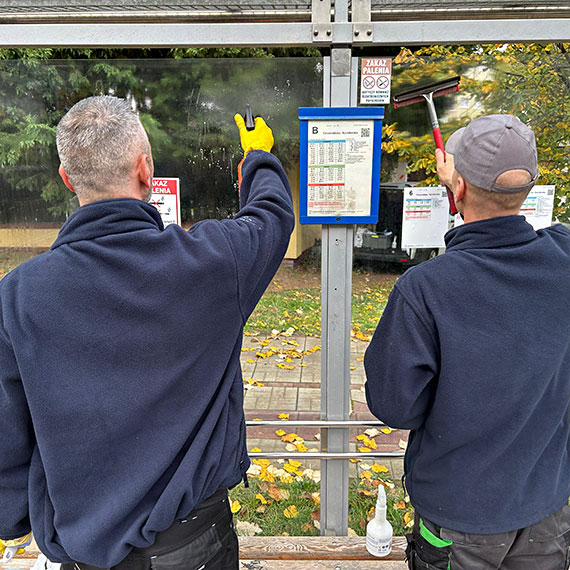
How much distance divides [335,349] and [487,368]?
1.17 meters

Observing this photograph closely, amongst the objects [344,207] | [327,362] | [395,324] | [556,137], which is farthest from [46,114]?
[556,137]

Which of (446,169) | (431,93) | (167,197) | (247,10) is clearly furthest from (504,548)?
(247,10)

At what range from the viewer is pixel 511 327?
1.50 meters

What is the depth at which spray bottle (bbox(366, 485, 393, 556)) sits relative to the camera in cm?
251

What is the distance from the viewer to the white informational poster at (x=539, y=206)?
2566 millimetres

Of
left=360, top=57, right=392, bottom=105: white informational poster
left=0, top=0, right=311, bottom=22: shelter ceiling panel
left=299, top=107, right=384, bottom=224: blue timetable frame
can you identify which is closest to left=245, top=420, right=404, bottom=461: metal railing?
left=299, top=107, right=384, bottom=224: blue timetable frame

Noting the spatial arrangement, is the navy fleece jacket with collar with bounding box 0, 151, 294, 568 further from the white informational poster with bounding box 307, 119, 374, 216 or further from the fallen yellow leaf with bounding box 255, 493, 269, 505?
the fallen yellow leaf with bounding box 255, 493, 269, 505

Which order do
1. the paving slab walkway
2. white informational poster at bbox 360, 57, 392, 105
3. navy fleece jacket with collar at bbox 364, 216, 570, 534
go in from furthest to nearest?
1. the paving slab walkway
2. white informational poster at bbox 360, 57, 392, 105
3. navy fleece jacket with collar at bbox 364, 216, 570, 534

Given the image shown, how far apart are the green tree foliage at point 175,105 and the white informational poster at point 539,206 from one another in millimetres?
1179

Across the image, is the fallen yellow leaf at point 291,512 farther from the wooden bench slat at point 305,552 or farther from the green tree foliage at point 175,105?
the green tree foliage at point 175,105

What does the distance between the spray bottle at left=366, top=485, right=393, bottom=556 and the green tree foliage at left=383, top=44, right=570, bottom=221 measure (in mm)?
1621

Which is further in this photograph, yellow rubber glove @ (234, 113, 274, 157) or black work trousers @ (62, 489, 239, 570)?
yellow rubber glove @ (234, 113, 274, 157)

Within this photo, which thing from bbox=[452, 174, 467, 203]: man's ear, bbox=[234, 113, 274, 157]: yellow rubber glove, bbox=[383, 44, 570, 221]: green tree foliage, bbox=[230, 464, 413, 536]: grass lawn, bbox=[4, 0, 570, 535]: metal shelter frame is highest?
bbox=[4, 0, 570, 535]: metal shelter frame

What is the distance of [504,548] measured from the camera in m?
1.63
